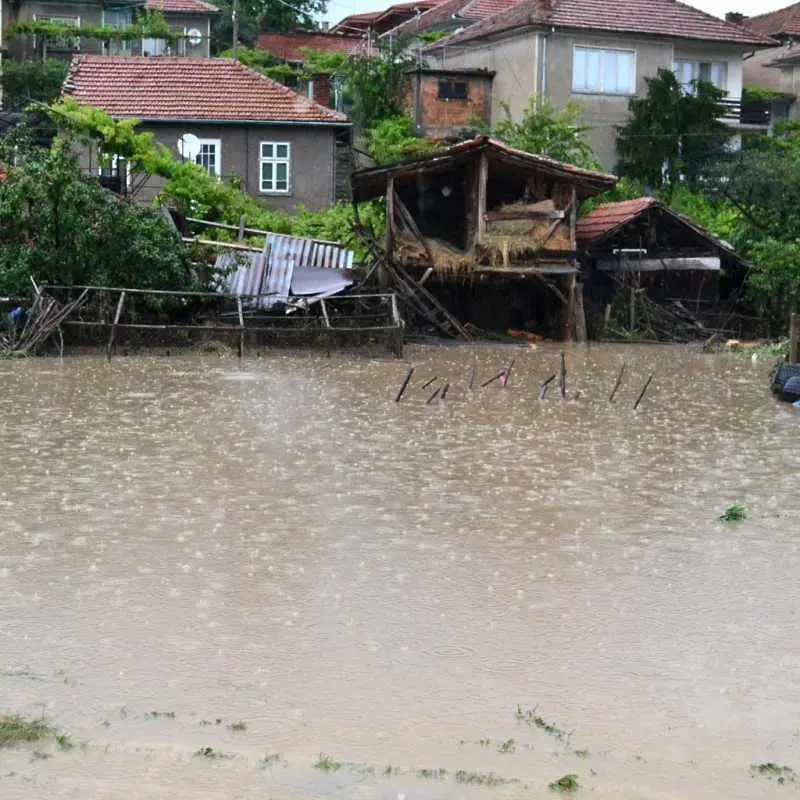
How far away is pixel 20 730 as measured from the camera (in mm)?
6047

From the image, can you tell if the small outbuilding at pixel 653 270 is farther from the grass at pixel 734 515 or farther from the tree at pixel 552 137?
the grass at pixel 734 515

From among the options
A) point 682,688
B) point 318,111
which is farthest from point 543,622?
point 318,111

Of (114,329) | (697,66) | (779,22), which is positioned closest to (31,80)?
(697,66)

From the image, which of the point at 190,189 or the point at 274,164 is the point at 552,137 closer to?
the point at 274,164

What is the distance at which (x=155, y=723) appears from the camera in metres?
6.26

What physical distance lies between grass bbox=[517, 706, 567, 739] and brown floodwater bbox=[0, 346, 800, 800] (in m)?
0.02

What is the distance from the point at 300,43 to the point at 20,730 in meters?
54.5

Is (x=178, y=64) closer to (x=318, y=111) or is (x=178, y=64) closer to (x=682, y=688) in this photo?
(x=318, y=111)

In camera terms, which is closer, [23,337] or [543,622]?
[543,622]

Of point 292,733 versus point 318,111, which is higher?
point 318,111

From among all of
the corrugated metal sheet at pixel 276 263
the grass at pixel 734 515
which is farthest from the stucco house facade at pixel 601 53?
the grass at pixel 734 515

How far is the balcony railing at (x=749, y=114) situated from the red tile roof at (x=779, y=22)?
9067 mm

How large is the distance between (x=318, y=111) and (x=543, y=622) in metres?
29.6

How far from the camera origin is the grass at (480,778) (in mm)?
5664
